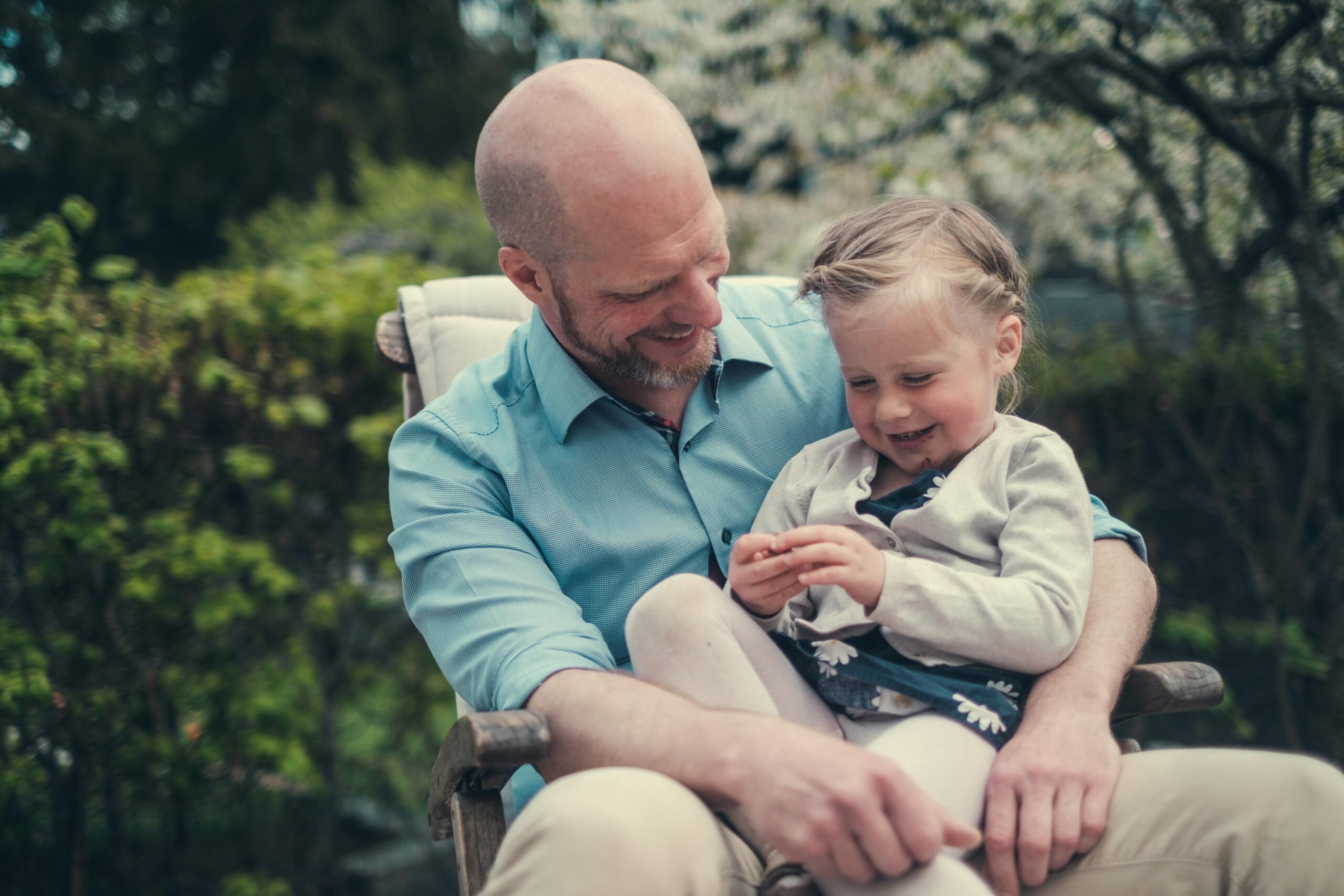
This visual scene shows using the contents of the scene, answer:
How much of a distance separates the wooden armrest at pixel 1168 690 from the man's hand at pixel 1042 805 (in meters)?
0.25

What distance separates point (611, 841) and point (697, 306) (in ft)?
3.04

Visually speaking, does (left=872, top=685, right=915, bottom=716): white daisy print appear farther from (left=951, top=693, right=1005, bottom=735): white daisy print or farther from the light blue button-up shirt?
the light blue button-up shirt

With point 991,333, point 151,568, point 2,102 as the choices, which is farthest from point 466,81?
point 991,333

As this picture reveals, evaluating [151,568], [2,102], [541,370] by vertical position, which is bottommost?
[151,568]

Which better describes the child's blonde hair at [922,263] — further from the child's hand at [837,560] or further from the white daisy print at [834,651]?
the white daisy print at [834,651]

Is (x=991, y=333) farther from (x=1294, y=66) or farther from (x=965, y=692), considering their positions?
(x=1294, y=66)

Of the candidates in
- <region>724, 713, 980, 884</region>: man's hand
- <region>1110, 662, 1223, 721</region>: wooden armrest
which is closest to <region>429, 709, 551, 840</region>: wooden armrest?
<region>724, 713, 980, 884</region>: man's hand

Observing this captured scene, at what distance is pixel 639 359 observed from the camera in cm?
187

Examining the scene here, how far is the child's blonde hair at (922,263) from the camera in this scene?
5.24 feet

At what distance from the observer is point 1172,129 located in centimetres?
310

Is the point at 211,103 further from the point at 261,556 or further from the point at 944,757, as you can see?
the point at 944,757

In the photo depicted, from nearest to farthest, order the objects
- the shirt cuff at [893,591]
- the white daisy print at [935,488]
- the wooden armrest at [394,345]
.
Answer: the shirt cuff at [893,591] < the white daisy print at [935,488] < the wooden armrest at [394,345]

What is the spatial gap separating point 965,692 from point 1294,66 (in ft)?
6.61

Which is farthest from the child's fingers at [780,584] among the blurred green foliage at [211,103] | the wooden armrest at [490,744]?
the blurred green foliage at [211,103]
